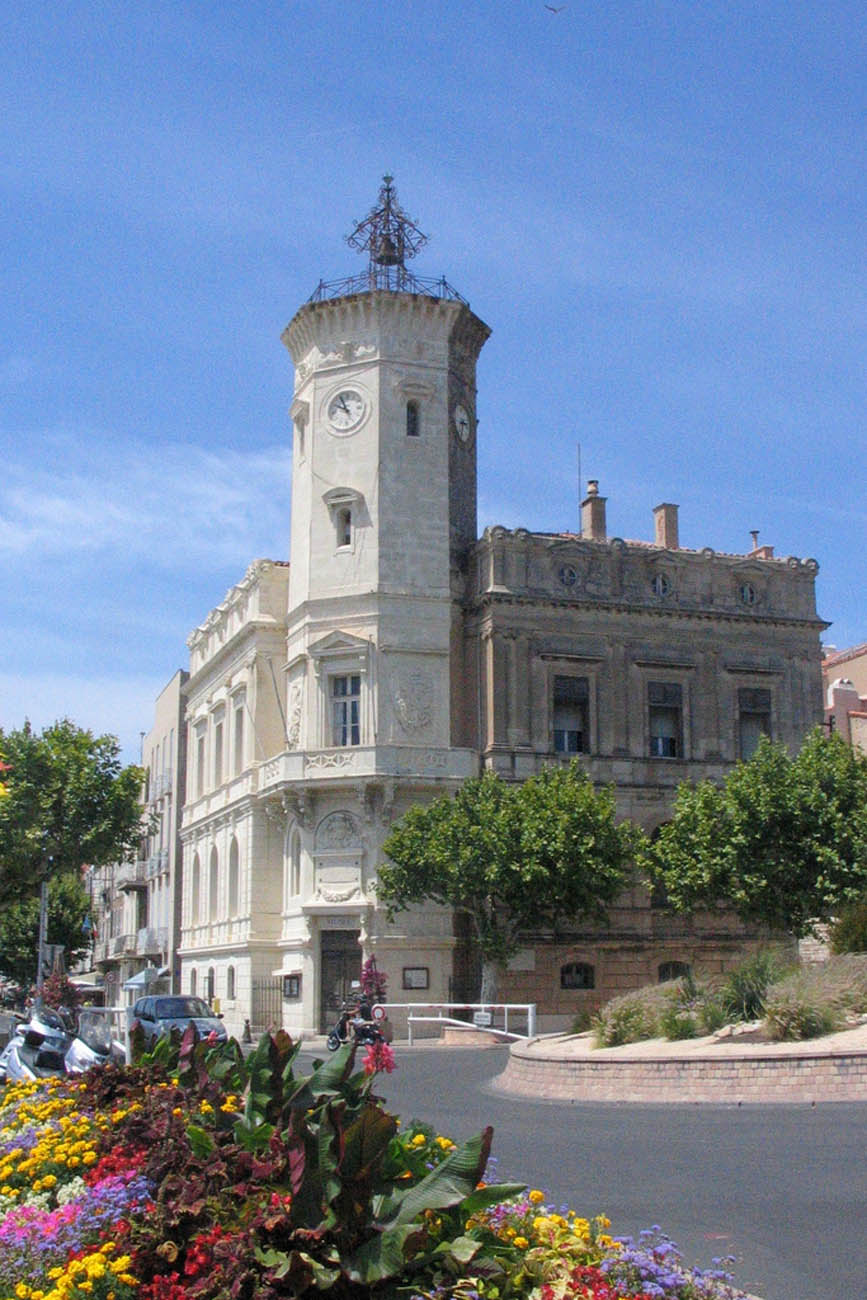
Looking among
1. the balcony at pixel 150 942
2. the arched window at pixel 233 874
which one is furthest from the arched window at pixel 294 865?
the balcony at pixel 150 942

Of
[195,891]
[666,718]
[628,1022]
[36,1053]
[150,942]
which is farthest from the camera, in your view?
[150,942]

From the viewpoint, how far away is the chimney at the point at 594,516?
47156mm

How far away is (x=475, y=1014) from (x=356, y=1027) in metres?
9.66

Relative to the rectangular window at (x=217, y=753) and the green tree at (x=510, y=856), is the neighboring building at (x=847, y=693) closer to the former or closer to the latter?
the green tree at (x=510, y=856)

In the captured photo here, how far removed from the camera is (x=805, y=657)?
46406 millimetres

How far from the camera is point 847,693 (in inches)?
2297

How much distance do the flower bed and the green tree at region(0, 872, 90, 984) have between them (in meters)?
71.3

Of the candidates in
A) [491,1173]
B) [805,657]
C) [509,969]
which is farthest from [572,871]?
[491,1173]

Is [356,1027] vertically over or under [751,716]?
under

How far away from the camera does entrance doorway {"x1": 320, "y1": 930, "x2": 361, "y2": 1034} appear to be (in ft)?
135

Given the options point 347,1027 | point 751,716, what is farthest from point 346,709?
point 347,1027

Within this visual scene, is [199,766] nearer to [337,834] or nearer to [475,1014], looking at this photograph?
[337,834]

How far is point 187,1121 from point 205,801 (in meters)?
46.9

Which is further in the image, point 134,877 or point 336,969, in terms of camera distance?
point 134,877
